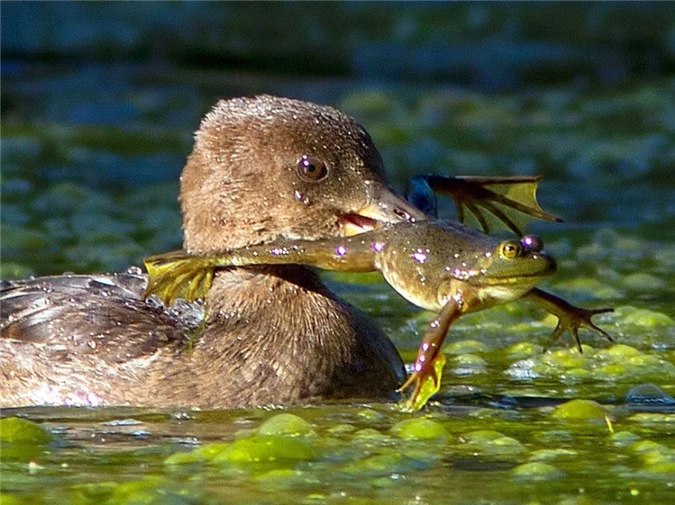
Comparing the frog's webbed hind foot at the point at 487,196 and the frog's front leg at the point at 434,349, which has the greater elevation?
the frog's webbed hind foot at the point at 487,196

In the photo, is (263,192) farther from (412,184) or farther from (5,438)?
(5,438)

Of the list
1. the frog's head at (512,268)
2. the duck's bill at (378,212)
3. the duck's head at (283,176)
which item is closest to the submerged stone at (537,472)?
the frog's head at (512,268)

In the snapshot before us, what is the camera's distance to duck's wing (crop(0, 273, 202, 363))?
7.20 m

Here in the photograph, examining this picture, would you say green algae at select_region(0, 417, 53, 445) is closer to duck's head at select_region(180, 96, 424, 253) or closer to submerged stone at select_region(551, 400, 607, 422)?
duck's head at select_region(180, 96, 424, 253)

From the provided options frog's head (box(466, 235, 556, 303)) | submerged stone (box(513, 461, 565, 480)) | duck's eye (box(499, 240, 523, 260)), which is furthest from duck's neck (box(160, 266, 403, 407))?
submerged stone (box(513, 461, 565, 480))

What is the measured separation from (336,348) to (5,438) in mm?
1526

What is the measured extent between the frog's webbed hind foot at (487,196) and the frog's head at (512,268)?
3.81 ft

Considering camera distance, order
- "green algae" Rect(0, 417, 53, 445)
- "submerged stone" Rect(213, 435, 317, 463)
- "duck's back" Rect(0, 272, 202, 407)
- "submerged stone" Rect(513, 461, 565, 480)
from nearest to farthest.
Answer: "submerged stone" Rect(513, 461, 565, 480) < "submerged stone" Rect(213, 435, 317, 463) < "green algae" Rect(0, 417, 53, 445) < "duck's back" Rect(0, 272, 202, 407)

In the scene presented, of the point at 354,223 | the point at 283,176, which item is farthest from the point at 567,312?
the point at 283,176

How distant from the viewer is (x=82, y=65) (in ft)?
55.2

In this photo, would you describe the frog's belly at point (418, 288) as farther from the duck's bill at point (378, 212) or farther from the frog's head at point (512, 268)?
the duck's bill at point (378, 212)

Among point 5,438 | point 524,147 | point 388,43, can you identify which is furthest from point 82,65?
point 5,438

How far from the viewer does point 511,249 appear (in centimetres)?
614

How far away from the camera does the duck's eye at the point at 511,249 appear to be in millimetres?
6137
